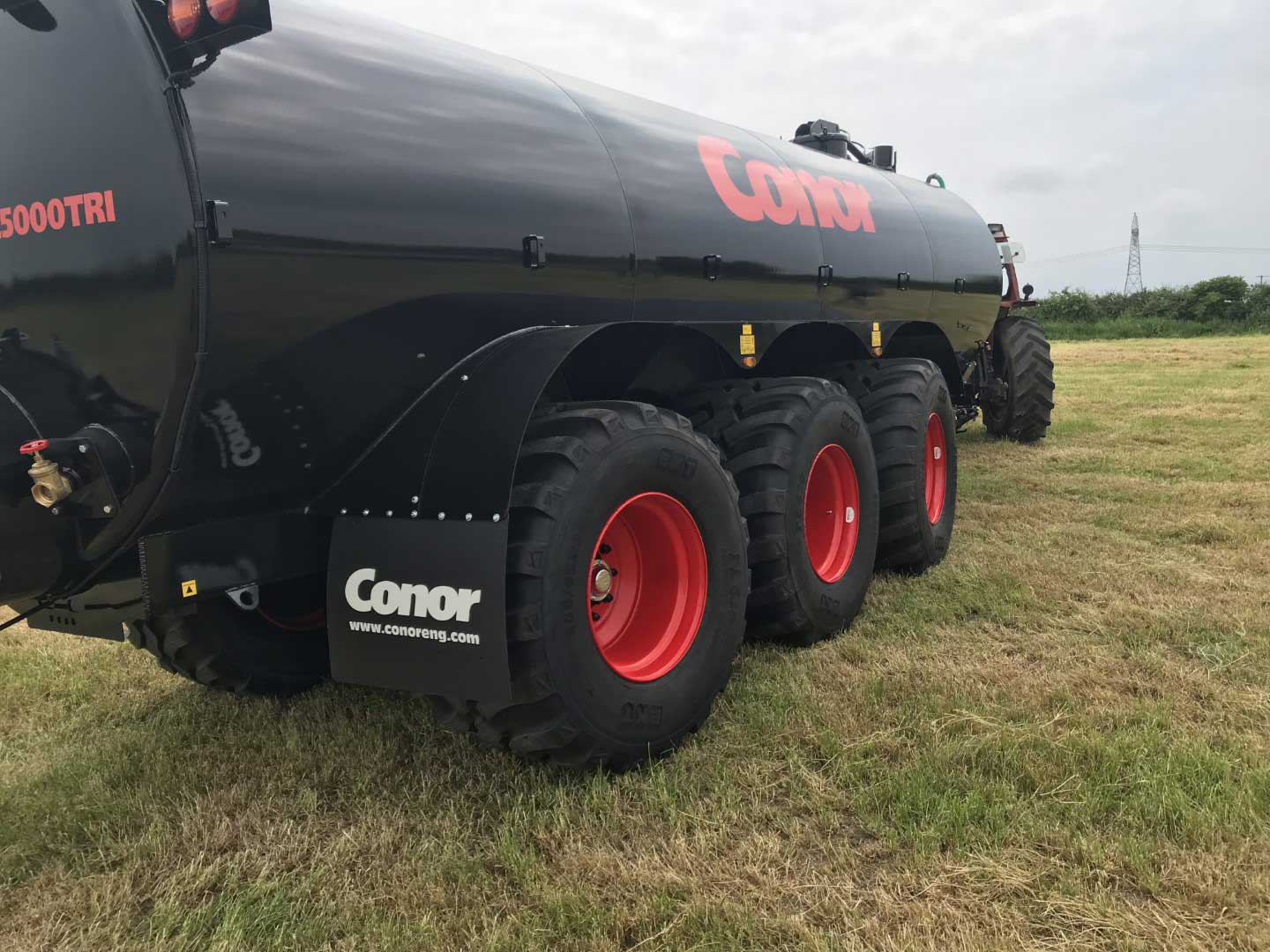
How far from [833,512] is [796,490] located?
69 centimetres

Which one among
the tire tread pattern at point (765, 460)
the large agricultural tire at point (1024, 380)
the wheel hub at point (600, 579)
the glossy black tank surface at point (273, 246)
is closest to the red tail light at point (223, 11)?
the glossy black tank surface at point (273, 246)

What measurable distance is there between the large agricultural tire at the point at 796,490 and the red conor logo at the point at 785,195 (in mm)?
731

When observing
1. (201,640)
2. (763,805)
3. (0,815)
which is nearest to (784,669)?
(763,805)

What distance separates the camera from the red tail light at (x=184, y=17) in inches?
81.0

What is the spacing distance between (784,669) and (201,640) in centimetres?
212

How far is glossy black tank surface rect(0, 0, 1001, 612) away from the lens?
7.03ft

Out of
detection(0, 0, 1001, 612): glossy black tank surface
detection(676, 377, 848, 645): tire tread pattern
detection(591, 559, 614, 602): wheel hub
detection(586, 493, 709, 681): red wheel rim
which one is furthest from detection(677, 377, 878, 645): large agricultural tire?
detection(591, 559, 614, 602): wheel hub

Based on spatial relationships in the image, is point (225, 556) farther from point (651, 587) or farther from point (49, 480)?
point (651, 587)

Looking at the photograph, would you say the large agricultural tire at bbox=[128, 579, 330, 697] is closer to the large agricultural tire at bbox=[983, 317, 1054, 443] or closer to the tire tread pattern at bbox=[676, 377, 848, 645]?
the tire tread pattern at bbox=[676, 377, 848, 645]

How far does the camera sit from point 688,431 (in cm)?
306

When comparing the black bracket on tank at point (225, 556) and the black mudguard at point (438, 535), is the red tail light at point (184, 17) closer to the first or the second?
the black mudguard at point (438, 535)

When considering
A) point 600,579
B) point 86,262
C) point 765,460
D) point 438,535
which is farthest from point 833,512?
point 86,262

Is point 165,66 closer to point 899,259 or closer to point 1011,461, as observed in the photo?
point 899,259

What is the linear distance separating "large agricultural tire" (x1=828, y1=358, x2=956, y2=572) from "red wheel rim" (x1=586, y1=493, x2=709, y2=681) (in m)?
1.99
